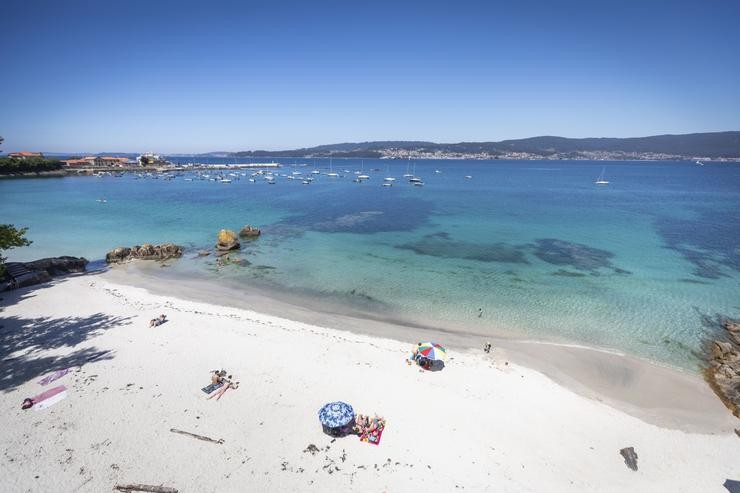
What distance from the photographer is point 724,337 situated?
2023 centimetres

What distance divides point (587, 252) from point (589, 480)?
3139cm

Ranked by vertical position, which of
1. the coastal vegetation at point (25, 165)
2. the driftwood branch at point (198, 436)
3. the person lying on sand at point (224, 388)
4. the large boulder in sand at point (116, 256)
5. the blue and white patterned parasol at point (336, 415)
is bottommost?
the driftwood branch at point (198, 436)

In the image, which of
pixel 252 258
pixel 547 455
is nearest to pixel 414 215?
pixel 252 258

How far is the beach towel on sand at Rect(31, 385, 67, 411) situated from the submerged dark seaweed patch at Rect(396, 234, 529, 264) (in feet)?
95.7

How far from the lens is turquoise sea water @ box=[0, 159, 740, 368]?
22.8 meters

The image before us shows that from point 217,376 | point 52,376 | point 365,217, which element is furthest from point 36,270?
point 365,217

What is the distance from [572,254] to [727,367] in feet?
64.2

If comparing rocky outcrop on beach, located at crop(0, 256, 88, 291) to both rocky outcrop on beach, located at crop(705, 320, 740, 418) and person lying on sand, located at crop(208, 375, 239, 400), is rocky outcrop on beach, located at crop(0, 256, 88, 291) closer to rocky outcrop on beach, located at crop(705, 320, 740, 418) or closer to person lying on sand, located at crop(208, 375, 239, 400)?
person lying on sand, located at crop(208, 375, 239, 400)

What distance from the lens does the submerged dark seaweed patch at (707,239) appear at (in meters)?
32.3

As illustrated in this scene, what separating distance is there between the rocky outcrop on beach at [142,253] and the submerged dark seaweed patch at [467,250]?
24.8 m

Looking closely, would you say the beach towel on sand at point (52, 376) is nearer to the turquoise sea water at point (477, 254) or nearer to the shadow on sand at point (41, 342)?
the shadow on sand at point (41, 342)

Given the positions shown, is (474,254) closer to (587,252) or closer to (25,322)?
(587,252)

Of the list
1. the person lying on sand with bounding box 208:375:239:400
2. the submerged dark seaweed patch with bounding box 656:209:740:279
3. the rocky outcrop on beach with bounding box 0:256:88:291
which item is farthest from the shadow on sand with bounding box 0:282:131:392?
the submerged dark seaweed patch with bounding box 656:209:740:279

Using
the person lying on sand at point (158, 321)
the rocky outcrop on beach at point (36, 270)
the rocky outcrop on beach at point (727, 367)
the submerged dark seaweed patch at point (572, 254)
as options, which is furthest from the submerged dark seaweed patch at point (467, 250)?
the rocky outcrop on beach at point (36, 270)
